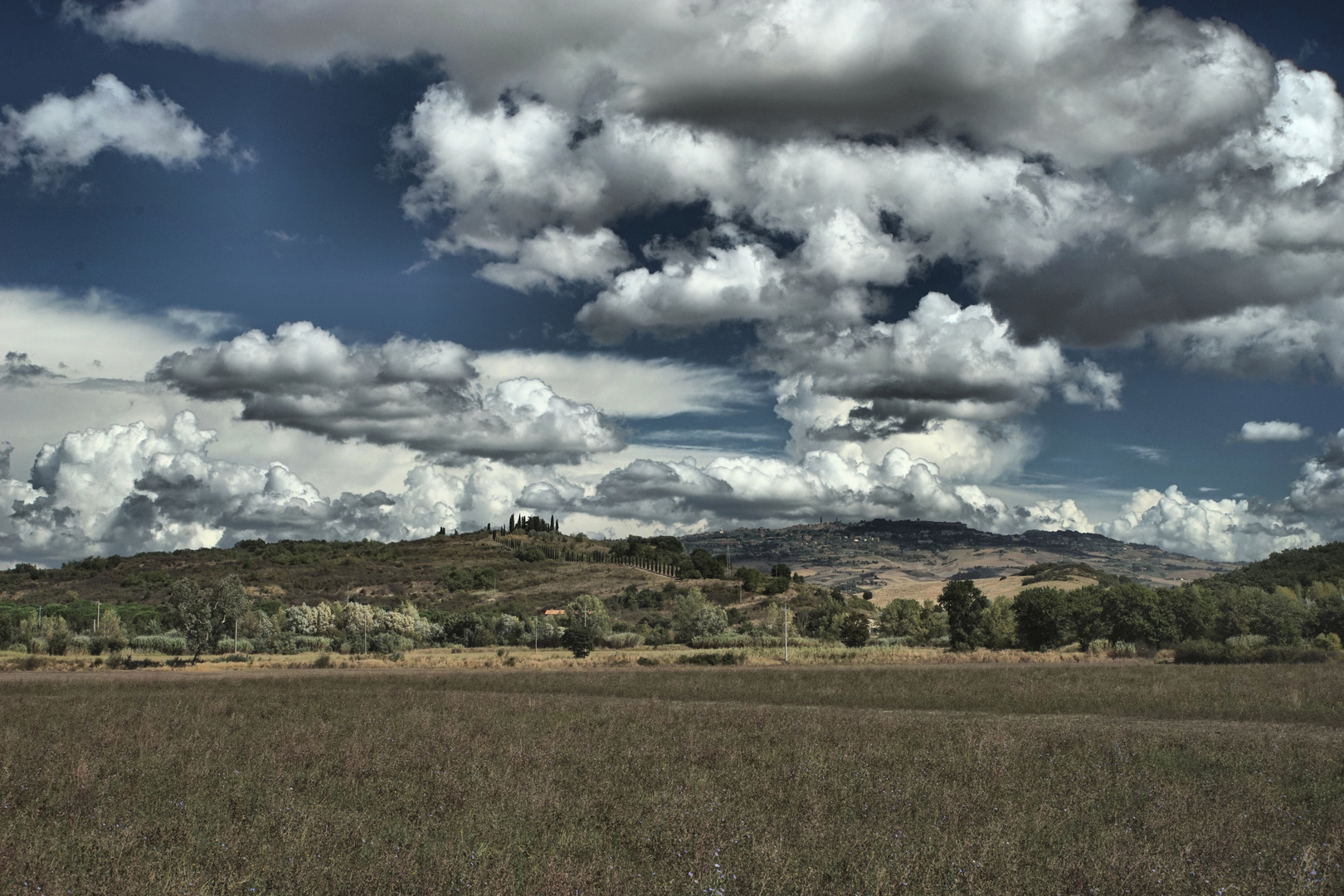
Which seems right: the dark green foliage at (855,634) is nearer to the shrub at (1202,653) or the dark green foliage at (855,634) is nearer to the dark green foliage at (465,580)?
the shrub at (1202,653)

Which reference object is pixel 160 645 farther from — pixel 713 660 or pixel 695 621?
pixel 695 621

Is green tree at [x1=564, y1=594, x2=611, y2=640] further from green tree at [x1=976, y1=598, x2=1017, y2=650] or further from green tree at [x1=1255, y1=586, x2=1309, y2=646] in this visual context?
green tree at [x1=1255, y1=586, x2=1309, y2=646]

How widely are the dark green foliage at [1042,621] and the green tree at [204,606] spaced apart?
7625cm

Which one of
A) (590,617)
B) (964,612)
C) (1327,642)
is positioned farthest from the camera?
(590,617)

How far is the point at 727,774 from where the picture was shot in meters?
17.7

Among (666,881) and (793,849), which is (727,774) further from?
(666,881)

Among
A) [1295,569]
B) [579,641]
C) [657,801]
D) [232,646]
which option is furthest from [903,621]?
[657,801]

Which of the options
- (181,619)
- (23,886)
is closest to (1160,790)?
(23,886)

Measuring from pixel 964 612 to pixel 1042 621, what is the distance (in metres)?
7.93

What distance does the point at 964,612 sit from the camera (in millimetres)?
A: 95438

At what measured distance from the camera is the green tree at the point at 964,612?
94375mm

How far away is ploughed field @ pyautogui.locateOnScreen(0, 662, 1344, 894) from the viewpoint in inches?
427

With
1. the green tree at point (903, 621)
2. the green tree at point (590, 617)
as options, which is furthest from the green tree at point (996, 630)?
the green tree at point (590, 617)

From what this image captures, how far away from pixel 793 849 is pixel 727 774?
5648mm
